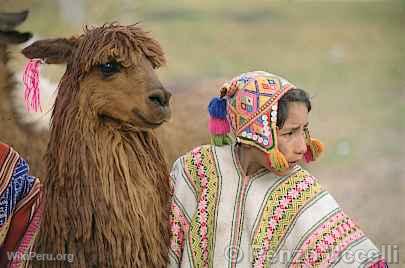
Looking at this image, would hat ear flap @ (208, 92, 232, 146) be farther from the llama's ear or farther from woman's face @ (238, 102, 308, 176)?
the llama's ear

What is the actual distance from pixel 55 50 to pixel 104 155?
11.3 inches

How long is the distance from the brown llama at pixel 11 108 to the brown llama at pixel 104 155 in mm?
698

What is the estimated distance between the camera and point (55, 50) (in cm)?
173

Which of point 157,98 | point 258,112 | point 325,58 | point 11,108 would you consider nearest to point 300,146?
point 258,112

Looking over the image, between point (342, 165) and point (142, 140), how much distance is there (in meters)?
0.98

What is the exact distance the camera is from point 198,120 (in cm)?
242

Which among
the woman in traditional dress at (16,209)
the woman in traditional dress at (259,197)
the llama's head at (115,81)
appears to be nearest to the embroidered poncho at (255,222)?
the woman in traditional dress at (259,197)

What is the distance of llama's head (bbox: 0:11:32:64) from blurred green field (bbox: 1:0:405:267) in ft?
0.10

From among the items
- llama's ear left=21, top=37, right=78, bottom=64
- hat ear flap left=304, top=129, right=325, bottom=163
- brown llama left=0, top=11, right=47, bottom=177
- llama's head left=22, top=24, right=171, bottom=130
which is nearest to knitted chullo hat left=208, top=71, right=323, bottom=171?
hat ear flap left=304, top=129, right=325, bottom=163

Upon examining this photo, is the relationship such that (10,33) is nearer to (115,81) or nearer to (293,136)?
(115,81)

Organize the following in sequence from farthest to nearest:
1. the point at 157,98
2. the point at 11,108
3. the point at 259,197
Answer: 1. the point at 11,108
2. the point at 259,197
3. the point at 157,98

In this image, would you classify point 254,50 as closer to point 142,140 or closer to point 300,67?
point 300,67

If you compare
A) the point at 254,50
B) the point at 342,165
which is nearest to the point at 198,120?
the point at 254,50

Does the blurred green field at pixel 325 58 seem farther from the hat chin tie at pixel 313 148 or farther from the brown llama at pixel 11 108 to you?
the hat chin tie at pixel 313 148
